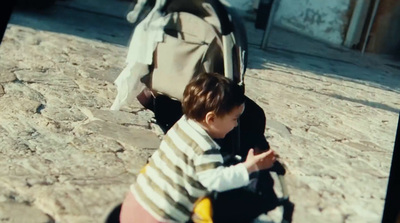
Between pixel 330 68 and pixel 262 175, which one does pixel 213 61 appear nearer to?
pixel 262 175

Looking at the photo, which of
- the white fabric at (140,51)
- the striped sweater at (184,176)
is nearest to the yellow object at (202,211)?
the striped sweater at (184,176)

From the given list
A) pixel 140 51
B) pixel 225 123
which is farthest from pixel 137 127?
pixel 225 123

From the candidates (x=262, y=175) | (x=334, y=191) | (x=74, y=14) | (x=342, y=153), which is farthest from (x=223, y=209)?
(x=74, y=14)

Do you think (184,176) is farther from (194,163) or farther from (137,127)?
(137,127)

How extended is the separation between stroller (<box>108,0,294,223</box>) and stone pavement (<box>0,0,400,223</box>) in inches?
2.1

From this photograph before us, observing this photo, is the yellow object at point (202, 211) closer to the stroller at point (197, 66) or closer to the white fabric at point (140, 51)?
the stroller at point (197, 66)

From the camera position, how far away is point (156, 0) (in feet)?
→ 2.95

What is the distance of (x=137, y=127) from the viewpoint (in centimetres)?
111

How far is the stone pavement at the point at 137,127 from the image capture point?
3.08 feet

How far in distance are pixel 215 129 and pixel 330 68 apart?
0.38m

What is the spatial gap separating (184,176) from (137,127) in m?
0.28

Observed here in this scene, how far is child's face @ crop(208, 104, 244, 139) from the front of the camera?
0.83 meters

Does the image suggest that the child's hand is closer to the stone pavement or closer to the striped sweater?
the striped sweater

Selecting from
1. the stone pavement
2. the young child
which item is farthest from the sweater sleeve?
the stone pavement
